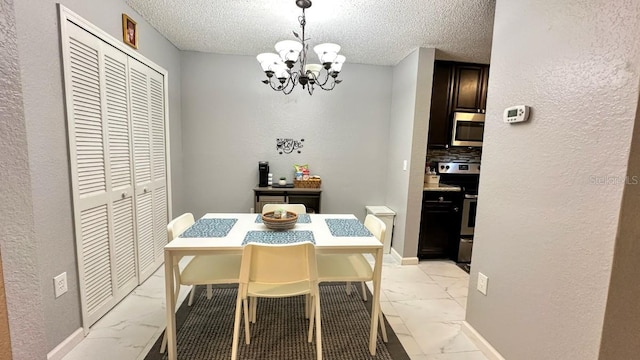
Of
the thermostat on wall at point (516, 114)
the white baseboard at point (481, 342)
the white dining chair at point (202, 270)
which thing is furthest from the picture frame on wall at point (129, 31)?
the white baseboard at point (481, 342)

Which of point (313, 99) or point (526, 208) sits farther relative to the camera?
point (313, 99)

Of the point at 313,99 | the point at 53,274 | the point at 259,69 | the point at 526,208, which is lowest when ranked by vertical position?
the point at 53,274

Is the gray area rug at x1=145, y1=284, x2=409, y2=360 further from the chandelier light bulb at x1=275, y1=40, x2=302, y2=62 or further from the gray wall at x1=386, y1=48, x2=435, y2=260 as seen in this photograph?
the chandelier light bulb at x1=275, y1=40, x2=302, y2=62

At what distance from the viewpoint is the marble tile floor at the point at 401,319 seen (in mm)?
1816

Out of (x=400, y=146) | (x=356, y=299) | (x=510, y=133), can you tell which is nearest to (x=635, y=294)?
(x=510, y=133)

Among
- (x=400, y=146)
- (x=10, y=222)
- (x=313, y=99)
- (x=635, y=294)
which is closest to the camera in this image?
(x=10, y=222)

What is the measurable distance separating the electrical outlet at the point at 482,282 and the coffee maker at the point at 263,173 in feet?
8.19

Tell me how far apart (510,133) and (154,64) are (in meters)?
3.04

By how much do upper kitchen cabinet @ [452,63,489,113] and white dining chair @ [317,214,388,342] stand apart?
2089 millimetres

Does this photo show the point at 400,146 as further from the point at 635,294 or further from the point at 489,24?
the point at 635,294

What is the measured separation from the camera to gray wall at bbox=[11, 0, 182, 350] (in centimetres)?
146

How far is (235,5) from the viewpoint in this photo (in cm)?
224

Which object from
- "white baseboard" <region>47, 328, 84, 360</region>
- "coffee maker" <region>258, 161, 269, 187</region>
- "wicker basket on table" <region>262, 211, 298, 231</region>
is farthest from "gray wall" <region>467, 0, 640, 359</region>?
"white baseboard" <region>47, 328, 84, 360</region>

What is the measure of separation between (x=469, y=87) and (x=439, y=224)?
163cm
